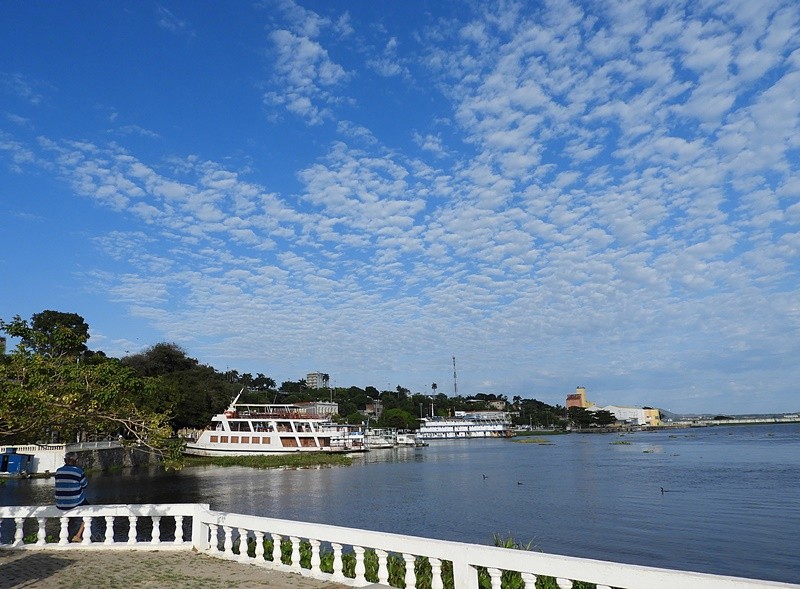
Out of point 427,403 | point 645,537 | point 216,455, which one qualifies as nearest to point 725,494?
point 645,537

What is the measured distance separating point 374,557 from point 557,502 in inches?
1086

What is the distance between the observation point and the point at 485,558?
25.5 feet

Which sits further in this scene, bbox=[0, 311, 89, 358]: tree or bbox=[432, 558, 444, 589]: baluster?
bbox=[0, 311, 89, 358]: tree

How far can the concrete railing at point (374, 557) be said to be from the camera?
649 cm

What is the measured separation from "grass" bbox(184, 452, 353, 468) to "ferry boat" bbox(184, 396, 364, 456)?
2.26m

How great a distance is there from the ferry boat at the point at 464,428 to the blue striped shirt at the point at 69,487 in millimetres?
135151

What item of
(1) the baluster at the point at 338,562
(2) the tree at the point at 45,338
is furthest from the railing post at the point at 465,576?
(2) the tree at the point at 45,338

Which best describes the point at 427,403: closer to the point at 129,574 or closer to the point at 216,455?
the point at 216,455

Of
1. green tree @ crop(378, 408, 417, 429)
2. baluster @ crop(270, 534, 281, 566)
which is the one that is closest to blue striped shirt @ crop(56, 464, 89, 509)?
baluster @ crop(270, 534, 281, 566)

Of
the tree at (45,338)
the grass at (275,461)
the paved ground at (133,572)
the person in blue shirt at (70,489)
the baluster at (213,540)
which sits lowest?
the grass at (275,461)

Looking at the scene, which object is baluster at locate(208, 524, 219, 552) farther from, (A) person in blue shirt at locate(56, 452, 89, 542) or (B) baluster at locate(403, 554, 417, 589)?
(B) baluster at locate(403, 554, 417, 589)

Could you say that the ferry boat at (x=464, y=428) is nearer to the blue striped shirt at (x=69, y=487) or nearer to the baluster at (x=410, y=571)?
the blue striped shirt at (x=69, y=487)

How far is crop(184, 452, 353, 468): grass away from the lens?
66.7 metres

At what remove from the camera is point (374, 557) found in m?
11.4
